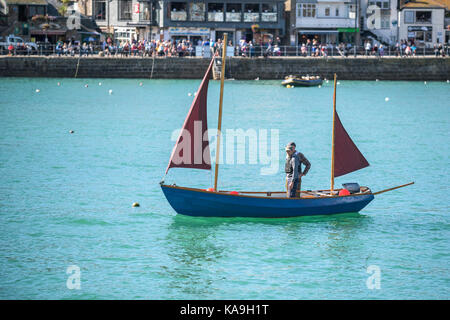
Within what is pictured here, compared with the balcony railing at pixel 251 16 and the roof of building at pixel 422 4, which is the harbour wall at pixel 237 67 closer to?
the balcony railing at pixel 251 16

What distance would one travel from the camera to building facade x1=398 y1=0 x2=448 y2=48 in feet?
310

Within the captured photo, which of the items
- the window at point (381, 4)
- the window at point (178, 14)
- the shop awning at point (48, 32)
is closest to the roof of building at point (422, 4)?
the window at point (381, 4)

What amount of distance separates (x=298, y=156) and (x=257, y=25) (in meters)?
65.5

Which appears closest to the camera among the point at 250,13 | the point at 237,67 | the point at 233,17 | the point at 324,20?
the point at 237,67

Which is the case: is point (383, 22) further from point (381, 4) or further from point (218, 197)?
point (218, 197)

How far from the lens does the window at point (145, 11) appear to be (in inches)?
3565

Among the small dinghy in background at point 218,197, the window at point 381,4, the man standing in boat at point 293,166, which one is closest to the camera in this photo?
the man standing in boat at point 293,166

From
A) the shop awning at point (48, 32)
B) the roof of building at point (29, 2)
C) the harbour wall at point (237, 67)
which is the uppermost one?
the roof of building at point (29, 2)

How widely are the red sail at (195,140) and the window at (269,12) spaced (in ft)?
220

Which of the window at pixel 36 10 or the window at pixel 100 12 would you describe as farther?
the window at pixel 100 12

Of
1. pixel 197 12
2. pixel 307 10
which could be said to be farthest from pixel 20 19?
pixel 307 10

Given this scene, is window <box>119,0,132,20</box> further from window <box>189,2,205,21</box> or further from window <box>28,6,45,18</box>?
window <box>28,6,45,18</box>

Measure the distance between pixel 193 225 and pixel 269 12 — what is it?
67.7 meters

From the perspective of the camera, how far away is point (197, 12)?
8944 cm
